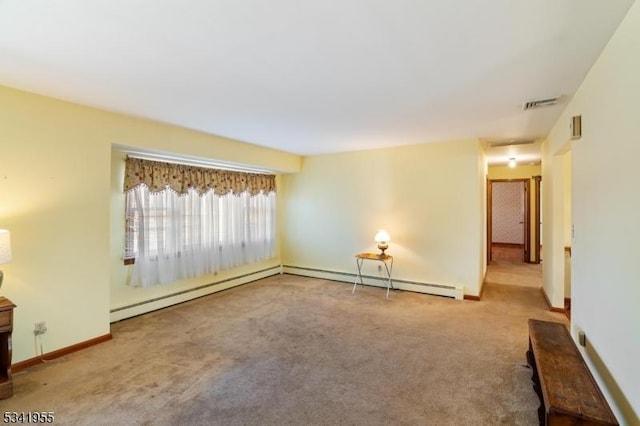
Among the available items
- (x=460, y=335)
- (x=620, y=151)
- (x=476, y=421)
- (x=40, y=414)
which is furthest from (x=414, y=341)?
(x=40, y=414)

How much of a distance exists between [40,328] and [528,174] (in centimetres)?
925

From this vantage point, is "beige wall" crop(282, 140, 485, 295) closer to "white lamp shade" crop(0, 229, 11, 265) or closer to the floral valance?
the floral valance

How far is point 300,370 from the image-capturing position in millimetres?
2566

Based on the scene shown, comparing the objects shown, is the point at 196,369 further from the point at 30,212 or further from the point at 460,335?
the point at 460,335

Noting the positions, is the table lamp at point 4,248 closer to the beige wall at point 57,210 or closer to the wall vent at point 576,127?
the beige wall at point 57,210

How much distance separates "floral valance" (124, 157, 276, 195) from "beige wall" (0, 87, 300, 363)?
0.49 meters

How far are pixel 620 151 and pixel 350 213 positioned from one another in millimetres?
3960

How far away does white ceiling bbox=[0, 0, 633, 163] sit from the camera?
156cm

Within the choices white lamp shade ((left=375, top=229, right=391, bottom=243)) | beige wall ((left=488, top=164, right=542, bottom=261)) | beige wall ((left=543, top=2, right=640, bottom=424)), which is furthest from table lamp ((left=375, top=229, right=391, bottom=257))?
beige wall ((left=488, top=164, right=542, bottom=261))

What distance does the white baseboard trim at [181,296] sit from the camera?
3701mm

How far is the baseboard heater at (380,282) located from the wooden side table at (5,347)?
13.8ft

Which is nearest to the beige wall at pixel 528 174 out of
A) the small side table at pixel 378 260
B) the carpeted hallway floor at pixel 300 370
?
the carpeted hallway floor at pixel 300 370

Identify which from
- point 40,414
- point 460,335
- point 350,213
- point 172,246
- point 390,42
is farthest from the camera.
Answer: point 350,213

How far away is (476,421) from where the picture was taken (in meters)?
1.95
